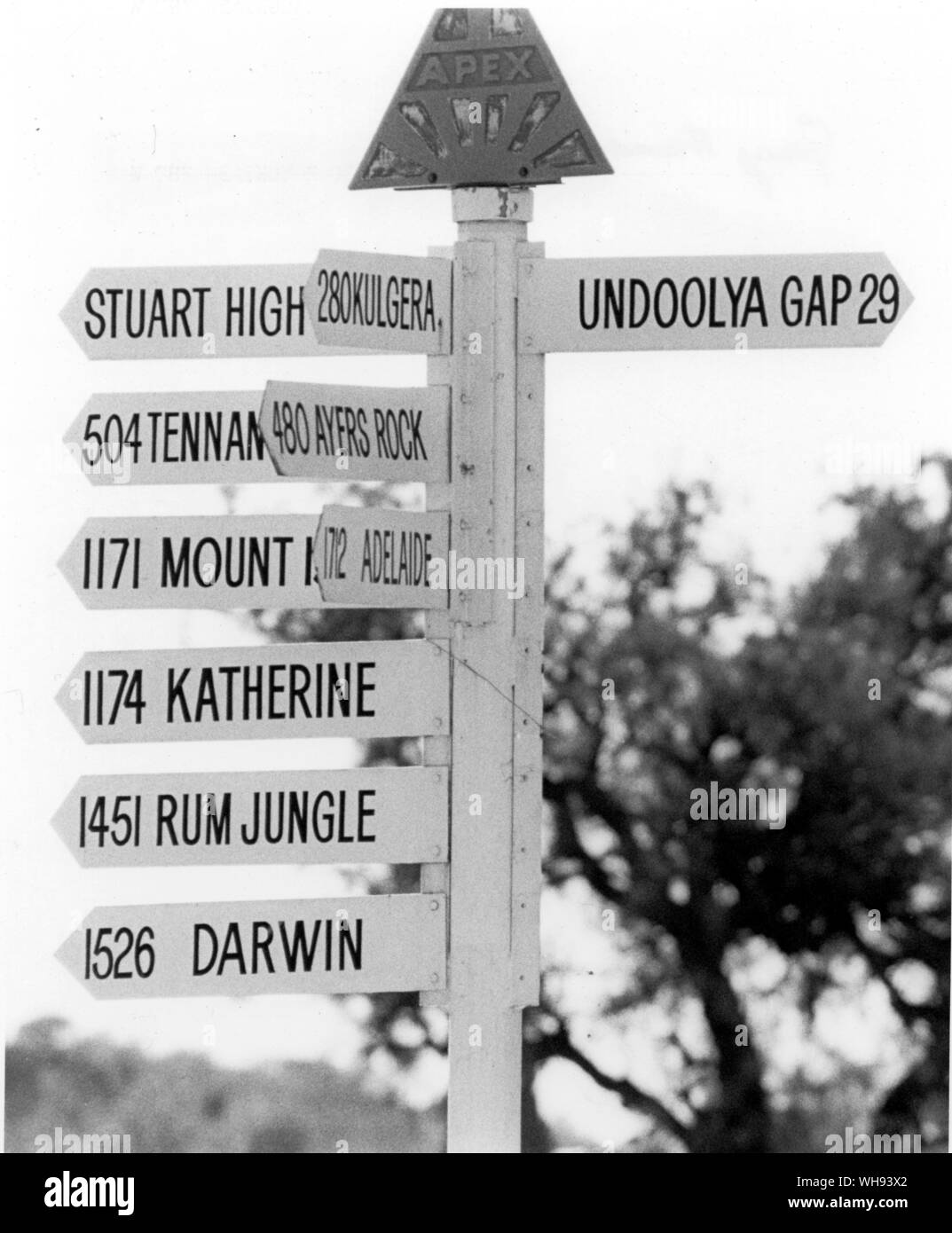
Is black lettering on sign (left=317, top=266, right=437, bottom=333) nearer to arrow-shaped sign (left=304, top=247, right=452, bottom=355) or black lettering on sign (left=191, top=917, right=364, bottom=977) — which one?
arrow-shaped sign (left=304, top=247, right=452, bottom=355)

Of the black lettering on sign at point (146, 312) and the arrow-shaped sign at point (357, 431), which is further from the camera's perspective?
the black lettering on sign at point (146, 312)

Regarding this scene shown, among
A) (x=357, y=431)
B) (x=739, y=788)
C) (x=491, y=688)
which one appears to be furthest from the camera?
(x=739, y=788)

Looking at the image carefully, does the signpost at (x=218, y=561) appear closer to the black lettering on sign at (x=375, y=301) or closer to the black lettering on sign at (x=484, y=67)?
the black lettering on sign at (x=375, y=301)

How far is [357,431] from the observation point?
249cm

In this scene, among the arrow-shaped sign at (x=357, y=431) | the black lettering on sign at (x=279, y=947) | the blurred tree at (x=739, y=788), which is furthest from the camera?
the blurred tree at (x=739, y=788)

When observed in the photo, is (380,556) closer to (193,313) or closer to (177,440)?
(177,440)

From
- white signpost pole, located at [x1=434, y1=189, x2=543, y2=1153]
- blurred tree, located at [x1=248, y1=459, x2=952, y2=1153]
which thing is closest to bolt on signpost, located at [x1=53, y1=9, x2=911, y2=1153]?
white signpost pole, located at [x1=434, y1=189, x2=543, y2=1153]

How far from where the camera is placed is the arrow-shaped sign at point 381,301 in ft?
8.02

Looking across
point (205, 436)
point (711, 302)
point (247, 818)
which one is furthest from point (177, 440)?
point (711, 302)

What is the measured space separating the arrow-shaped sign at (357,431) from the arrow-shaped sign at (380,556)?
60 mm

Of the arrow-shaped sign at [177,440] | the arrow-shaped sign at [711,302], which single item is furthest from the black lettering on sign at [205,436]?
the arrow-shaped sign at [711,302]

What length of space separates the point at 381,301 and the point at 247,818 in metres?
0.73

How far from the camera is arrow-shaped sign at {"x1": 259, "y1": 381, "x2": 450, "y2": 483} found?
2406 millimetres

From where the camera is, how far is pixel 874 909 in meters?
4.12
